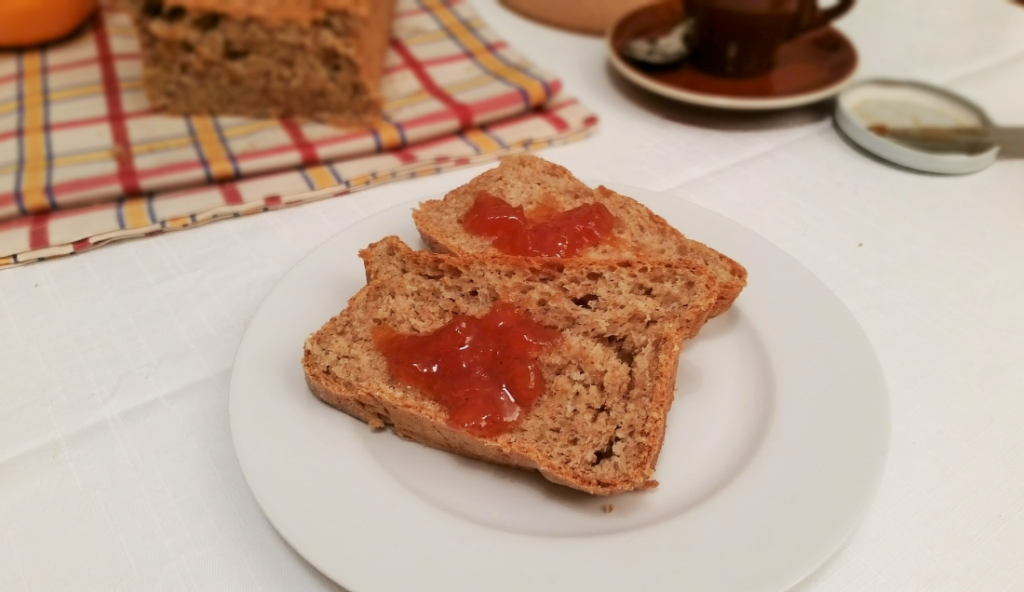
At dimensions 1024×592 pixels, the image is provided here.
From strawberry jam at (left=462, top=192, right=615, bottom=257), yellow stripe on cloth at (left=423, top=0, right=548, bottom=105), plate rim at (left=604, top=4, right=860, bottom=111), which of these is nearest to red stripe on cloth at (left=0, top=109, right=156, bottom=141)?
yellow stripe on cloth at (left=423, top=0, right=548, bottom=105)

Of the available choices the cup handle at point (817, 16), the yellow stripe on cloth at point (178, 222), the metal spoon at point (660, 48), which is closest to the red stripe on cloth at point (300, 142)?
the yellow stripe on cloth at point (178, 222)

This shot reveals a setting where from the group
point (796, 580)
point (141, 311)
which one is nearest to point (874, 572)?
point (796, 580)

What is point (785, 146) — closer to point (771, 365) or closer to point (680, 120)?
point (680, 120)

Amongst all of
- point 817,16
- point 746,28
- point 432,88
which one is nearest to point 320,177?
point 432,88

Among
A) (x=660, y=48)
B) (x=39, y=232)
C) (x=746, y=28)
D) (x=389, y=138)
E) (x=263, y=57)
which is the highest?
(x=746, y=28)

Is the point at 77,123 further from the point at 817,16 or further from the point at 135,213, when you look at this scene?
the point at 817,16

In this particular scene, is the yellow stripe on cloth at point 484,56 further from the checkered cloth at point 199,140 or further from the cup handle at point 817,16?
the cup handle at point 817,16
